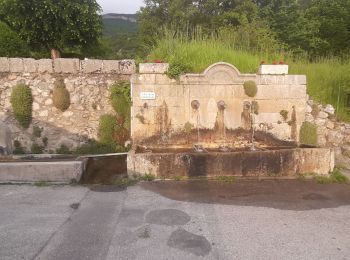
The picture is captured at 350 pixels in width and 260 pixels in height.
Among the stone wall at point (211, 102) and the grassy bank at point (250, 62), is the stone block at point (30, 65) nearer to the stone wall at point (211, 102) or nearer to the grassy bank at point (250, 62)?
the stone wall at point (211, 102)

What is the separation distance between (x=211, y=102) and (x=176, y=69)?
3.54 feet

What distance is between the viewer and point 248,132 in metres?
7.48

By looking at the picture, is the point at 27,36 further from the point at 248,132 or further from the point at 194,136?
the point at 248,132

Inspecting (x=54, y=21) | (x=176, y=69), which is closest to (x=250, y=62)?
(x=176, y=69)

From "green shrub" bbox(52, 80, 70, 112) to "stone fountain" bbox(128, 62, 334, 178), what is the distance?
191 centimetres

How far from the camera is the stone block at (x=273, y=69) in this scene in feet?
24.3

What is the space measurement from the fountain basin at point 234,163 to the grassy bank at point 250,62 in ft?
7.07

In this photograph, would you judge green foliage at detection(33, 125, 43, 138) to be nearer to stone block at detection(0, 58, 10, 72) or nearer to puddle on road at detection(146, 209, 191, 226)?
stone block at detection(0, 58, 10, 72)

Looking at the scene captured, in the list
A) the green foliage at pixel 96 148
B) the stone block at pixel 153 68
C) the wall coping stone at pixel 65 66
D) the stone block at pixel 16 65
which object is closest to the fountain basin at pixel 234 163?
the green foliage at pixel 96 148

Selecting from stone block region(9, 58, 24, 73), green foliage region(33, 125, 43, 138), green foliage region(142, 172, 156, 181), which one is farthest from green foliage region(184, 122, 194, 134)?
stone block region(9, 58, 24, 73)

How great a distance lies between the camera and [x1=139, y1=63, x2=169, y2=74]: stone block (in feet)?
23.3

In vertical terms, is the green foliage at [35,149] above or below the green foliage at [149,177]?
above

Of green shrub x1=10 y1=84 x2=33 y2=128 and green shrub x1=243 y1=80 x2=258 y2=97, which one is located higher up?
green shrub x1=243 y1=80 x2=258 y2=97

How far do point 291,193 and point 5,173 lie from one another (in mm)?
5334
